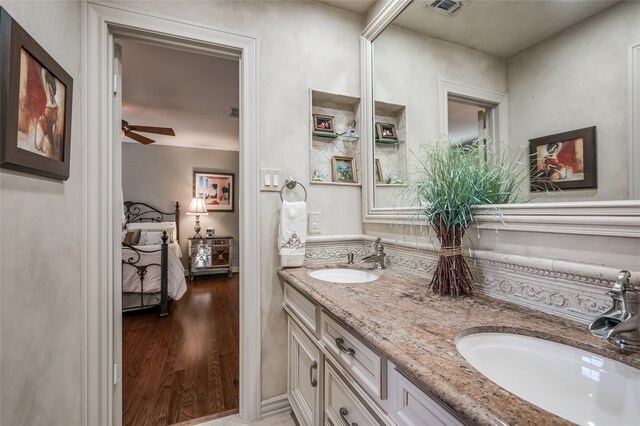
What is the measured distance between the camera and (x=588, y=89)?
2.60ft

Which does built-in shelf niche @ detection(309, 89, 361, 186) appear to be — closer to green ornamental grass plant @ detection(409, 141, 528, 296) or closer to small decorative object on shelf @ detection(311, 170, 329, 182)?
small decorative object on shelf @ detection(311, 170, 329, 182)

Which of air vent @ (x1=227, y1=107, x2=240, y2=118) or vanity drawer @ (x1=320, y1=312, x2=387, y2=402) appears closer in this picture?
vanity drawer @ (x1=320, y1=312, x2=387, y2=402)

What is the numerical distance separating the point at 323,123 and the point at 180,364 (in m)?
2.11

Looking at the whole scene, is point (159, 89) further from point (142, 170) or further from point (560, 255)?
point (560, 255)

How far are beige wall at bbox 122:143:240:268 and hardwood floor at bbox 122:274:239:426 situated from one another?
6.61 ft

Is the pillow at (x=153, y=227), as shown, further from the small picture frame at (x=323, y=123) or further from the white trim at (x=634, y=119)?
the white trim at (x=634, y=119)

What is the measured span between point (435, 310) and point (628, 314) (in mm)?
417

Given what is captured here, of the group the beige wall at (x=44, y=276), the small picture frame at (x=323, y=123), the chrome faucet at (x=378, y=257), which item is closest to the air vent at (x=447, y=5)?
the small picture frame at (x=323, y=123)

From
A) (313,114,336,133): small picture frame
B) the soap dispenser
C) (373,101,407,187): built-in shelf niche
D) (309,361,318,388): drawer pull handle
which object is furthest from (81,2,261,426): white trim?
the soap dispenser

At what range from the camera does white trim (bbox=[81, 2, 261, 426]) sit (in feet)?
4.26

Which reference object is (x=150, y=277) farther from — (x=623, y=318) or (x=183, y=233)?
(x=623, y=318)

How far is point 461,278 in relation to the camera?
3.35 feet

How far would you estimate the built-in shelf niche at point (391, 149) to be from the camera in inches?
61.7

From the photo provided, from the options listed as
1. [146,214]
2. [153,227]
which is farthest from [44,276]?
[146,214]
